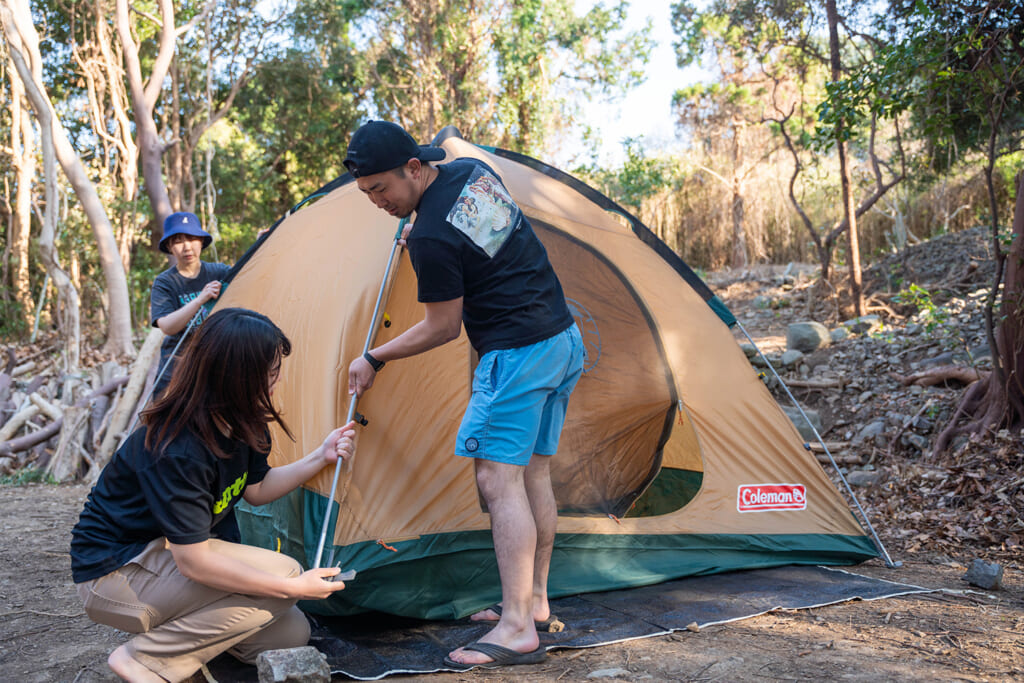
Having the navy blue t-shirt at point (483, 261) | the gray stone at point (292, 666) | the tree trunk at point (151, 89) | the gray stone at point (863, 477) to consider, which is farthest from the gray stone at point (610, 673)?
the tree trunk at point (151, 89)

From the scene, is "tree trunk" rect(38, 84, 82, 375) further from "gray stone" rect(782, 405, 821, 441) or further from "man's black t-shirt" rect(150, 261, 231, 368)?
"gray stone" rect(782, 405, 821, 441)

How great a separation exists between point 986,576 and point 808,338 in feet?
16.5

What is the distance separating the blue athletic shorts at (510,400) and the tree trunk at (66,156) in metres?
7.94

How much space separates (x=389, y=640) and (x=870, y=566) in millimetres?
2260

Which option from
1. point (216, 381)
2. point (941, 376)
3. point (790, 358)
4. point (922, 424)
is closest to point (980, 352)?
point (941, 376)

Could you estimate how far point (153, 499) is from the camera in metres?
1.92

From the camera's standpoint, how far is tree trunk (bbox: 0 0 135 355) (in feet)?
30.1

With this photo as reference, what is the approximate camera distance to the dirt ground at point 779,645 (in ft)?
7.65

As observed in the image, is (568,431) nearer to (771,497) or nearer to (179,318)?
(771,497)

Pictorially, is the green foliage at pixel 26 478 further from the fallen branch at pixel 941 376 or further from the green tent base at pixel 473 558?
the fallen branch at pixel 941 376

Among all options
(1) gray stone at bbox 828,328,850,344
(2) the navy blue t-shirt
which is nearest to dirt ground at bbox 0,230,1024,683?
(2) the navy blue t-shirt

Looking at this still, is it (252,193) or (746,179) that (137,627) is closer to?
(746,179)

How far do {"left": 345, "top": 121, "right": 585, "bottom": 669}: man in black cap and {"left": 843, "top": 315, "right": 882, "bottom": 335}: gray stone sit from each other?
6.53 m

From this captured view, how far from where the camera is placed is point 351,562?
267cm
